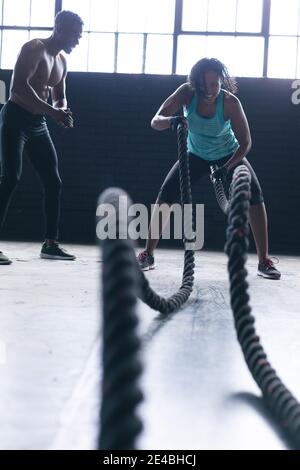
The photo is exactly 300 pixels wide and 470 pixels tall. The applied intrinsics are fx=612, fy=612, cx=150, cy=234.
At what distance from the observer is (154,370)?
1263 mm

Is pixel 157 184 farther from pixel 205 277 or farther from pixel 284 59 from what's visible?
pixel 205 277

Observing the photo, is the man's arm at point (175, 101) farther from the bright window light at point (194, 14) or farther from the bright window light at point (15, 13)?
the bright window light at point (15, 13)

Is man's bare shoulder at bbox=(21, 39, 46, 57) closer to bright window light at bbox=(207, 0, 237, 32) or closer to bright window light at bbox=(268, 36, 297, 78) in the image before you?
bright window light at bbox=(207, 0, 237, 32)

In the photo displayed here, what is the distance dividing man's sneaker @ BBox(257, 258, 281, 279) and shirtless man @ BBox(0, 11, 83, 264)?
1235 mm

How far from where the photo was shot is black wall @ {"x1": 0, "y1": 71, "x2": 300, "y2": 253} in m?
5.69

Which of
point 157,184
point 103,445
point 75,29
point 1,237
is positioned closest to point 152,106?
point 157,184

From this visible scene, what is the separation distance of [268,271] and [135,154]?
9.67 feet

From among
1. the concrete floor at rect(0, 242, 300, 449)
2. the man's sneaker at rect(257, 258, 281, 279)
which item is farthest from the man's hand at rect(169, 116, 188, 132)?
the man's sneaker at rect(257, 258, 281, 279)

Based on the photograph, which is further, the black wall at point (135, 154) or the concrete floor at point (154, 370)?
the black wall at point (135, 154)

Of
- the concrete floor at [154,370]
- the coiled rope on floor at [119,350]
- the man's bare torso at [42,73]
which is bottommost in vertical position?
the concrete floor at [154,370]

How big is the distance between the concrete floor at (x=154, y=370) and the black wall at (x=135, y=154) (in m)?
3.32

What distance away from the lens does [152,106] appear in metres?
5.84

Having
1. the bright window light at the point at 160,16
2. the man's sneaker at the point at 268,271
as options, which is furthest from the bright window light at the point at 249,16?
the man's sneaker at the point at 268,271

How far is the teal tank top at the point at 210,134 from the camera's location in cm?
295
